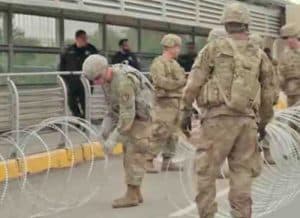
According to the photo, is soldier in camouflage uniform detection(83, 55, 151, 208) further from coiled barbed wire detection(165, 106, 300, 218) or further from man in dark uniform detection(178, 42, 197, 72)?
man in dark uniform detection(178, 42, 197, 72)

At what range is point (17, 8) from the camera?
47.4 feet

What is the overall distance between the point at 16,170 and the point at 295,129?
340 cm

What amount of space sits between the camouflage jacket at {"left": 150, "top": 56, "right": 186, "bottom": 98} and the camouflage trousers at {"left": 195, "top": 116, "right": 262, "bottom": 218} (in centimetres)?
467

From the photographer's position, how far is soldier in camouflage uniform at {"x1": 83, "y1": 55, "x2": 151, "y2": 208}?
8.74m

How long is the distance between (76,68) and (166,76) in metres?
2.72

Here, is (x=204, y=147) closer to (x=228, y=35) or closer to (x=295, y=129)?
(x=228, y=35)

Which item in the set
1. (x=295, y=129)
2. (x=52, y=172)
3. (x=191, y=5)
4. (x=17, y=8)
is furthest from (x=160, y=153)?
(x=191, y=5)

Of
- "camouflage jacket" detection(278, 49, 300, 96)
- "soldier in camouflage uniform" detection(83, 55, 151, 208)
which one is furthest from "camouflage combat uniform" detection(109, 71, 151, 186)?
"camouflage jacket" detection(278, 49, 300, 96)

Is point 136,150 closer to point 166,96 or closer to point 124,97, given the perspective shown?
point 124,97

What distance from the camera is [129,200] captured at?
9500mm

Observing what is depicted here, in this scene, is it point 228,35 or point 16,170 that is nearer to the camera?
point 228,35

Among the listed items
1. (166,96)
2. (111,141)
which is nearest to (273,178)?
(111,141)

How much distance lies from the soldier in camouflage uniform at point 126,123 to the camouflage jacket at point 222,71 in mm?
1877

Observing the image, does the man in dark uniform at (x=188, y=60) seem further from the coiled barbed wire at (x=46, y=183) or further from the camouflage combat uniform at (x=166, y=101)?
the coiled barbed wire at (x=46, y=183)
